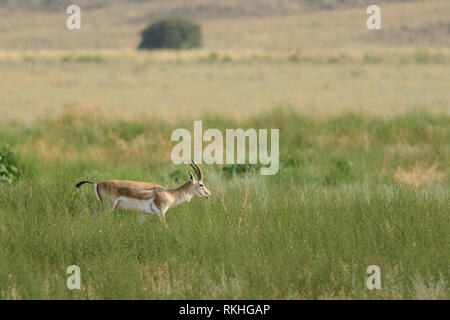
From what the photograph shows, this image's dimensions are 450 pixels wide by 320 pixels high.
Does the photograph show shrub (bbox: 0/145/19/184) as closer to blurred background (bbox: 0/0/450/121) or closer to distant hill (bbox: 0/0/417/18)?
blurred background (bbox: 0/0/450/121)

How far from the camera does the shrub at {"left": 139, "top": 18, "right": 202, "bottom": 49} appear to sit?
78.9 meters

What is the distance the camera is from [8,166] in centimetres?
976

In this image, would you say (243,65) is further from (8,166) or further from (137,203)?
(137,203)

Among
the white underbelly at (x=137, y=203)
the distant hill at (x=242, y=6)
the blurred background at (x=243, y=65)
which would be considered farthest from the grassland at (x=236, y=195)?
the distant hill at (x=242, y=6)

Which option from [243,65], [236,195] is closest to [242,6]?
[243,65]

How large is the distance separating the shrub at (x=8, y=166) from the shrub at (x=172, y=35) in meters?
69.5

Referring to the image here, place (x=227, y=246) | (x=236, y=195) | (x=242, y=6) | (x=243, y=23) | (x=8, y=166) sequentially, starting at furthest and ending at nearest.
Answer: (x=242, y=6) → (x=243, y=23) → (x=8, y=166) → (x=236, y=195) → (x=227, y=246)

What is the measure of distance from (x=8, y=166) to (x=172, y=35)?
7035cm

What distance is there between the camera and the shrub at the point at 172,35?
7888cm

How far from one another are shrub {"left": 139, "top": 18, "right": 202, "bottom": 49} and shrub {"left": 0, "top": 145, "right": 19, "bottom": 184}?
228 ft

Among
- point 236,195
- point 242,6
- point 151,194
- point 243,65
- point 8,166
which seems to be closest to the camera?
point 151,194

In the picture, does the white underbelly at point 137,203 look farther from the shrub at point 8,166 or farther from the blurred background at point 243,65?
the blurred background at point 243,65

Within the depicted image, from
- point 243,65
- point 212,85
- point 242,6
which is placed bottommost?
point 212,85

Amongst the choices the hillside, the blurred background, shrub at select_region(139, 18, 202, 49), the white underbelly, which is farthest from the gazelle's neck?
shrub at select_region(139, 18, 202, 49)
